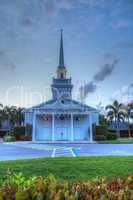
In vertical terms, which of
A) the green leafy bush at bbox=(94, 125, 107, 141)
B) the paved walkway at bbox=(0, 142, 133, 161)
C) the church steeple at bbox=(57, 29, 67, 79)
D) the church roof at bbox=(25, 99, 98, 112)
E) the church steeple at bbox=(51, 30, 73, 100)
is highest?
the church steeple at bbox=(57, 29, 67, 79)

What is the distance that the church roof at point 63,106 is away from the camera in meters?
44.8

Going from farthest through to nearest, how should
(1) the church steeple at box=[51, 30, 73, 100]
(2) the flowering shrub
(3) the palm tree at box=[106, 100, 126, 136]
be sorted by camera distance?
(3) the palm tree at box=[106, 100, 126, 136], (1) the church steeple at box=[51, 30, 73, 100], (2) the flowering shrub

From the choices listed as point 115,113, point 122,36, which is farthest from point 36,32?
point 115,113

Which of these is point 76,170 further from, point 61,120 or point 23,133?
point 61,120

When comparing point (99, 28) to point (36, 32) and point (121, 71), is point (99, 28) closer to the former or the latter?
point (36, 32)

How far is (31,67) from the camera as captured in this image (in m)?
27.4

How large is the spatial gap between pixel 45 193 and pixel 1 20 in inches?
596

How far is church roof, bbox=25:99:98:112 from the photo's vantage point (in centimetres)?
4478

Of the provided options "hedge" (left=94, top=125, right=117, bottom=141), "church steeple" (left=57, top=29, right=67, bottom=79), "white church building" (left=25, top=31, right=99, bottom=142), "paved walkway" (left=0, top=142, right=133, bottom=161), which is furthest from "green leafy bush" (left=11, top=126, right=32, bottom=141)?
"paved walkway" (left=0, top=142, right=133, bottom=161)

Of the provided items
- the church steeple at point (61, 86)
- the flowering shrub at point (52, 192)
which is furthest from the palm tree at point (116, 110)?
the flowering shrub at point (52, 192)

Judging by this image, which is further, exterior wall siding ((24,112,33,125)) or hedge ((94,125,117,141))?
exterior wall siding ((24,112,33,125))

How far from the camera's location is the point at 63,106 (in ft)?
149

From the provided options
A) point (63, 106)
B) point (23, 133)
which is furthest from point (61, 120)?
point (23, 133)

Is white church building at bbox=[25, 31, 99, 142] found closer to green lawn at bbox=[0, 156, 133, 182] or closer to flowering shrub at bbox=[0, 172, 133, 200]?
green lawn at bbox=[0, 156, 133, 182]
